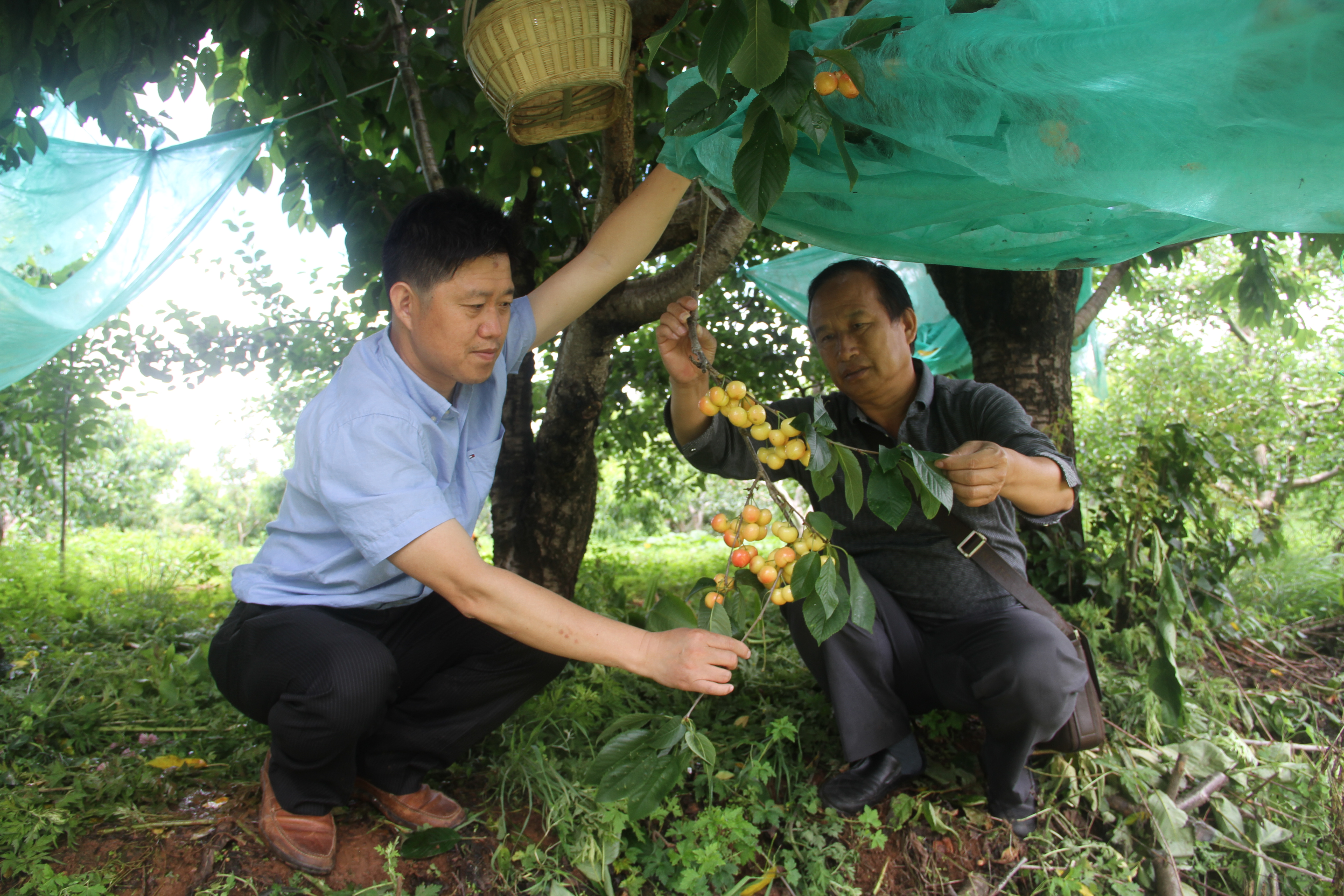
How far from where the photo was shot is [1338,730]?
240 centimetres

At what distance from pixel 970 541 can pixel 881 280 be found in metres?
0.71

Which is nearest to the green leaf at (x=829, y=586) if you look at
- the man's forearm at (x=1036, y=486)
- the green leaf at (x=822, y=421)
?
the green leaf at (x=822, y=421)

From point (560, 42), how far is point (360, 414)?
2.67 ft

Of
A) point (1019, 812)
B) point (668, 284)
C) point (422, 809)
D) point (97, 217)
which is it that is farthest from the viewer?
point (668, 284)

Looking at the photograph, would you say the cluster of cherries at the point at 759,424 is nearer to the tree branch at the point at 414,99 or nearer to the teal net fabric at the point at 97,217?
the tree branch at the point at 414,99

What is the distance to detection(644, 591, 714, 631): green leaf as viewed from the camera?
1.37 m

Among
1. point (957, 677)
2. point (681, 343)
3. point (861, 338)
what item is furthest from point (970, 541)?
point (681, 343)

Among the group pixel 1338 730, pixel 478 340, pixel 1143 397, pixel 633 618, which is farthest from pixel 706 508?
pixel 478 340

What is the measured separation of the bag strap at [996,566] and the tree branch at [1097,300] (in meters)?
1.81

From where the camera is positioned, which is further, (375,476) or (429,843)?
(429,843)

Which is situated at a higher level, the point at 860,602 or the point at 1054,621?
the point at 860,602

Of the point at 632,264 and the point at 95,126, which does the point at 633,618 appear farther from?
the point at 95,126

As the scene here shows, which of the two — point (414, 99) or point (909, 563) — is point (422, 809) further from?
point (414, 99)

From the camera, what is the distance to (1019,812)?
1816mm
